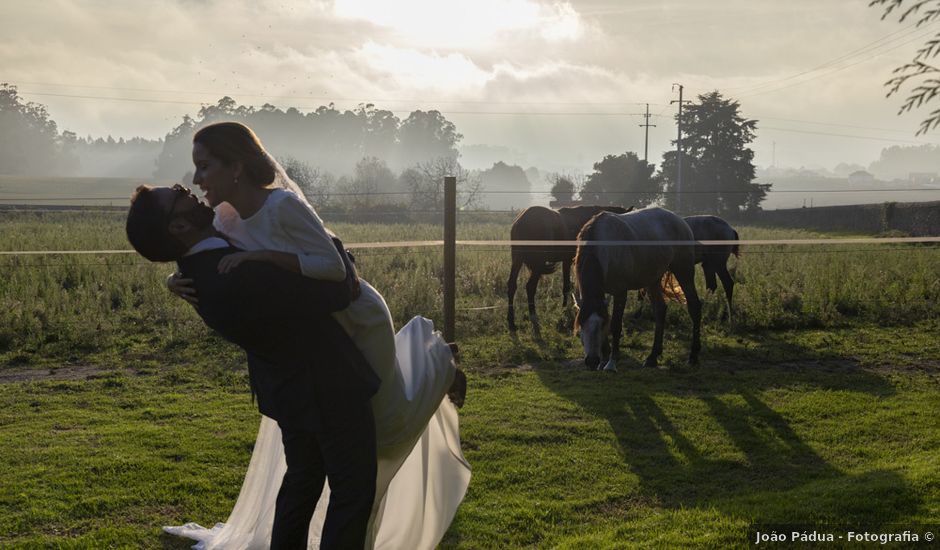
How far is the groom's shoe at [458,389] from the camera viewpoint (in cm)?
340

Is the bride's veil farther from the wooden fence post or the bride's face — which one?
the wooden fence post

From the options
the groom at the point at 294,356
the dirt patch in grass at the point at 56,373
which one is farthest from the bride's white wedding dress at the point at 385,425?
the dirt patch in grass at the point at 56,373

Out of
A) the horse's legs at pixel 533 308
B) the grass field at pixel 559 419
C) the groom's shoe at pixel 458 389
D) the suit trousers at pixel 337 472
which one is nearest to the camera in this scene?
the suit trousers at pixel 337 472

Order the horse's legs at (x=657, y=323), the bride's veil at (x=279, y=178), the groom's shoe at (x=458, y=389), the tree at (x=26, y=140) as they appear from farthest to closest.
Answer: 1. the tree at (x=26, y=140)
2. the horse's legs at (x=657, y=323)
3. the groom's shoe at (x=458, y=389)
4. the bride's veil at (x=279, y=178)

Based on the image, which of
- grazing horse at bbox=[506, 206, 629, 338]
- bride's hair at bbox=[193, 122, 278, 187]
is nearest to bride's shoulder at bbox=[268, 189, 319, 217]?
bride's hair at bbox=[193, 122, 278, 187]

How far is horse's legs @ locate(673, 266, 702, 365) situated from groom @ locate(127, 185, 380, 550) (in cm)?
691

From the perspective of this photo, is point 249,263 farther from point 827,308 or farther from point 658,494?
point 827,308

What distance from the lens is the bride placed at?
2590mm

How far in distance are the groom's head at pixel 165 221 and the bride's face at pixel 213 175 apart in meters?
0.11

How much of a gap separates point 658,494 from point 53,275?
11557 millimetres

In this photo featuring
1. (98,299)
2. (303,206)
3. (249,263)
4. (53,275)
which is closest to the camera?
(249,263)

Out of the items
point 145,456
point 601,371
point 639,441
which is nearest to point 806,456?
point 639,441

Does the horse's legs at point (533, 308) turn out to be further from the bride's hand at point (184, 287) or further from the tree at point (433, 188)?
the tree at point (433, 188)

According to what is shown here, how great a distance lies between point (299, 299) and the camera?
8.23 ft
